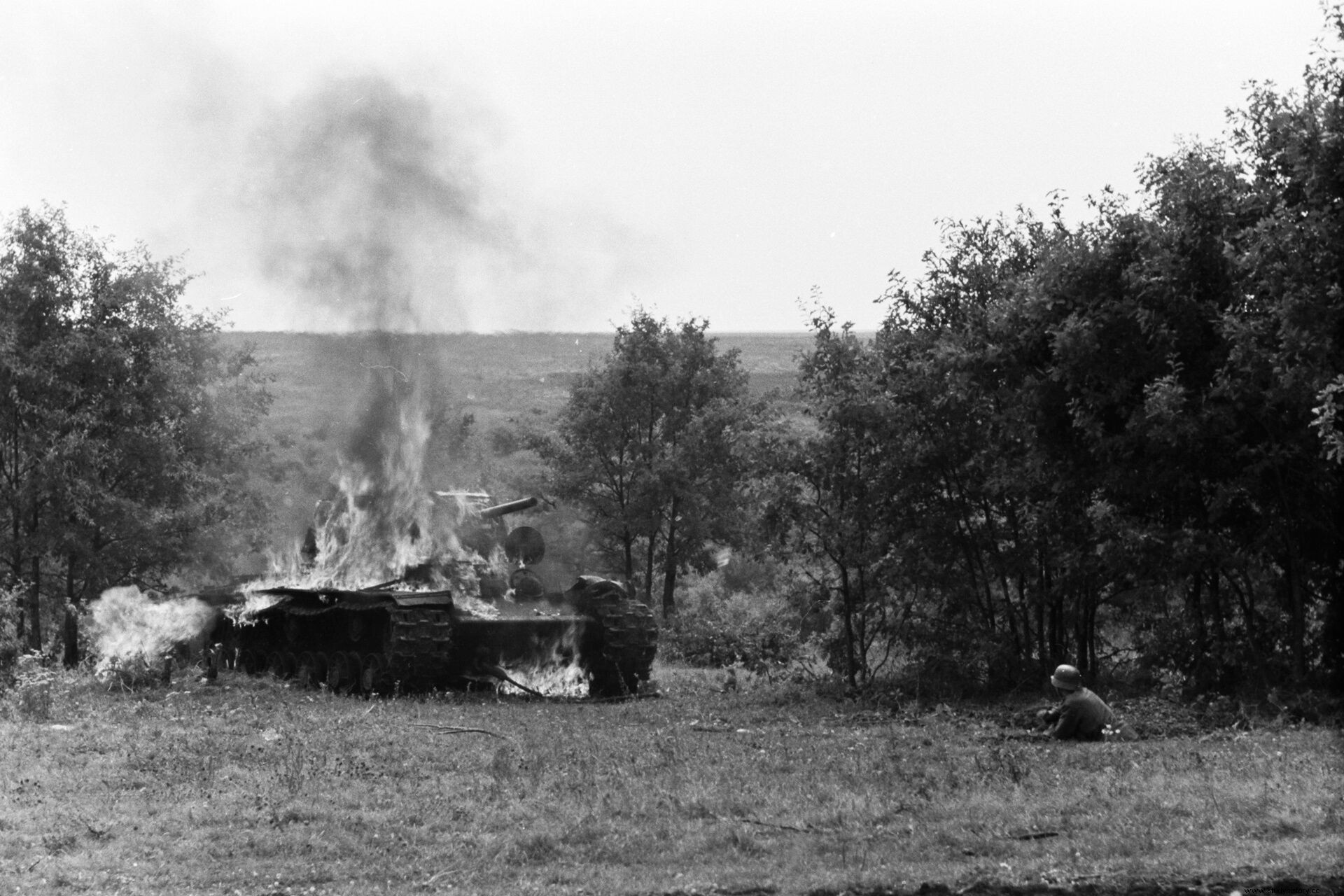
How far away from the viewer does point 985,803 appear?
36.4 feet

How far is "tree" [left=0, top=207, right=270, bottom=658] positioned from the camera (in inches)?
1171

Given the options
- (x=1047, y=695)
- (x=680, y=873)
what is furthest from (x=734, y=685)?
(x=680, y=873)

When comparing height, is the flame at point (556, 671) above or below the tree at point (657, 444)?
below


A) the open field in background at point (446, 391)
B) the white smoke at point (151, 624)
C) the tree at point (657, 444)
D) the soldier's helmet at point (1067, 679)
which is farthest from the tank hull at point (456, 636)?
the tree at point (657, 444)

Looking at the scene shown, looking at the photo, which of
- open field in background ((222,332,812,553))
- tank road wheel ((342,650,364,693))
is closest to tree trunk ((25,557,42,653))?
open field in background ((222,332,812,553))

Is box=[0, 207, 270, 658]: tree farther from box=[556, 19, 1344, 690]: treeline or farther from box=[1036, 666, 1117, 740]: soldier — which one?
box=[1036, 666, 1117, 740]: soldier

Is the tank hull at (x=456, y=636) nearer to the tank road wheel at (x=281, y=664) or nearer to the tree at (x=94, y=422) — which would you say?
the tank road wheel at (x=281, y=664)

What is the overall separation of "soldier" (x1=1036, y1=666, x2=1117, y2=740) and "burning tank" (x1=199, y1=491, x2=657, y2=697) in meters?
8.95

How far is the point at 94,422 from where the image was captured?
98.4 feet

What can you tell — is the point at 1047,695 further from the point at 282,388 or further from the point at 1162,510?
the point at 282,388

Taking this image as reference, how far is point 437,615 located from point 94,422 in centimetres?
1240

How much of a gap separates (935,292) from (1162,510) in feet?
17.8

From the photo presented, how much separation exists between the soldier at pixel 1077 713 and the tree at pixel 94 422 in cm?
2095

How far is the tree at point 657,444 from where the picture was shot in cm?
4056
